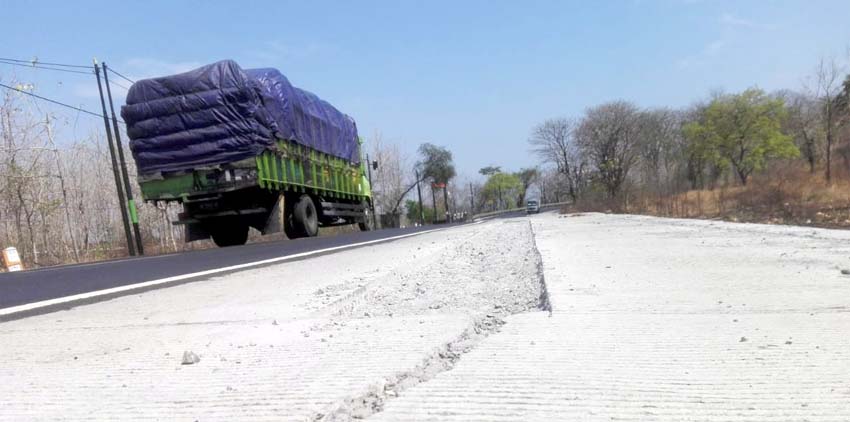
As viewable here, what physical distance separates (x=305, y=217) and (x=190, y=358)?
11.6 meters

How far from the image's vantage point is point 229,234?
44.9 ft

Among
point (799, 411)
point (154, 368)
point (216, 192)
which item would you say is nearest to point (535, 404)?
point (799, 411)

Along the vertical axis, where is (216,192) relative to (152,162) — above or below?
below

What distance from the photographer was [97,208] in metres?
30.5

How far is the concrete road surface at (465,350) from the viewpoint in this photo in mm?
1575

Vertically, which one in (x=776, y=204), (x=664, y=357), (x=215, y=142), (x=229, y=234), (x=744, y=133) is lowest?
(x=776, y=204)

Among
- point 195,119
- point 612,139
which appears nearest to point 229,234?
point 195,119

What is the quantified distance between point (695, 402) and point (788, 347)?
776mm

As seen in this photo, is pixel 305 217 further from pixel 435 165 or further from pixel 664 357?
pixel 435 165

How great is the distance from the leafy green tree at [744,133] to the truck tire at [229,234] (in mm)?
43185

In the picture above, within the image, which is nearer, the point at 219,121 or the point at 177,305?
the point at 177,305

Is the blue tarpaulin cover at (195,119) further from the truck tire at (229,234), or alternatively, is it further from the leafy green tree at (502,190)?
the leafy green tree at (502,190)

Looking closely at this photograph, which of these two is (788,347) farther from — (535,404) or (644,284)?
(644,284)

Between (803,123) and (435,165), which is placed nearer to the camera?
(803,123)
